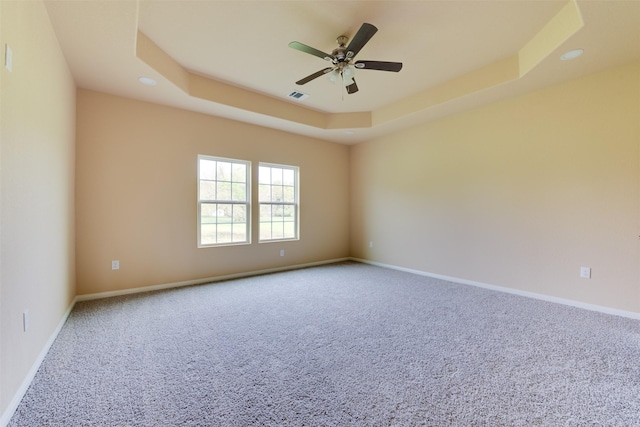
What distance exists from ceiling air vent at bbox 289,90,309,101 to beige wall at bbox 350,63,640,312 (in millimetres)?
1986

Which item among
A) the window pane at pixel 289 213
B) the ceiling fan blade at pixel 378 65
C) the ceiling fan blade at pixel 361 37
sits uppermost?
the ceiling fan blade at pixel 361 37

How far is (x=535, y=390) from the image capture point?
1.68 m

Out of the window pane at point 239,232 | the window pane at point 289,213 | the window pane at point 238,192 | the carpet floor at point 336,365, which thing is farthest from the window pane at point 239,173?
the carpet floor at point 336,365

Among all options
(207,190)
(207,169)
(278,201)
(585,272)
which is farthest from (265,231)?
(585,272)

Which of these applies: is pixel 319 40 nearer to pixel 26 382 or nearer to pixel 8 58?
pixel 8 58

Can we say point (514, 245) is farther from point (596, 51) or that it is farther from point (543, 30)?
point (543, 30)

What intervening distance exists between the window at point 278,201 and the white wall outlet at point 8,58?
A: 3392 millimetres

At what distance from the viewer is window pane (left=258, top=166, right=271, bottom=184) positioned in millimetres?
4875

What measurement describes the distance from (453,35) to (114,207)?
4.43 m

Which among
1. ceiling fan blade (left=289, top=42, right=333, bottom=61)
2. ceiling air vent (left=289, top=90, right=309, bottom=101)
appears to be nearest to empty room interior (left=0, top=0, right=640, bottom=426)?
ceiling fan blade (left=289, top=42, right=333, bottom=61)

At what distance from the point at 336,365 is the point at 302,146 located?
165 inches

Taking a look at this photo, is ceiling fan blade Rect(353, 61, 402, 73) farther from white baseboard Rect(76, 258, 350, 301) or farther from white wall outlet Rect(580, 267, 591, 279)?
white baseboard Rect(76, 258, 350, 301)

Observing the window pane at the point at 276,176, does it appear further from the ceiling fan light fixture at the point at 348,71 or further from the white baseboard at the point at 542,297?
the white baseboard at the point at 542,297

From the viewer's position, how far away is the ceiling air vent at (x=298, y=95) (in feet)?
13.3
